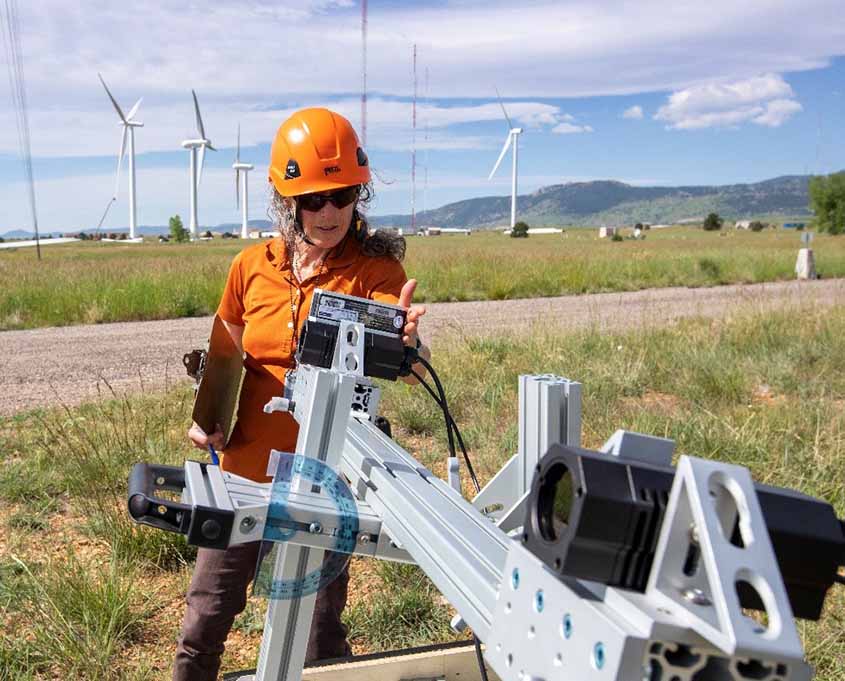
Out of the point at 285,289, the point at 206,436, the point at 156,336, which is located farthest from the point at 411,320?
the point at 156,336

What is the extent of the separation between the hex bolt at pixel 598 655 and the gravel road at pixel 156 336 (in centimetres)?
507

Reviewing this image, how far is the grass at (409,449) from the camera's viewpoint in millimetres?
3127

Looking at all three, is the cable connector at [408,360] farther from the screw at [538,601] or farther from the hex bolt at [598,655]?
the hex bolt at [598,655]

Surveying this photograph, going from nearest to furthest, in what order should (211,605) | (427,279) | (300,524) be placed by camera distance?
(300,524) < (211,605) < (427,279)

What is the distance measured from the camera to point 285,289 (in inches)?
97.3

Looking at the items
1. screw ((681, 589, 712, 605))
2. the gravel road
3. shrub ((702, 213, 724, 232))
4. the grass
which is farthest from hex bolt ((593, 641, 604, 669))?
shrub ((702, 213, 724, 232))

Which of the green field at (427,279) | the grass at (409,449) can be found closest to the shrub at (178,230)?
the green field at (427,279)

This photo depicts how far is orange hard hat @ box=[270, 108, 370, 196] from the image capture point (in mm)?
2252

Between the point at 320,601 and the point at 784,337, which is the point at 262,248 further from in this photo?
the point at 784,337

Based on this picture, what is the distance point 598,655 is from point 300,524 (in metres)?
0.69

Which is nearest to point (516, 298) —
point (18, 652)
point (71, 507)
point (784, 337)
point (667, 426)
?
point (784, 337)

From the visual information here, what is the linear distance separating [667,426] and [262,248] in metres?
3.40

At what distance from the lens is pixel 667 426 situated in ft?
17.1

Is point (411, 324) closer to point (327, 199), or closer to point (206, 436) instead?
point (327, 199)
